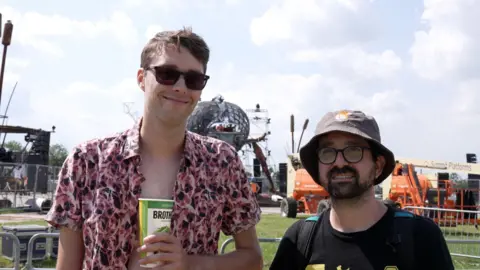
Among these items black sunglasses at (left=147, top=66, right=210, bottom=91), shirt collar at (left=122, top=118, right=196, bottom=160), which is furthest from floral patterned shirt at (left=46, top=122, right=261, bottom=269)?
black sunglasses at (left=147, top=66, right=210, bottom=91)

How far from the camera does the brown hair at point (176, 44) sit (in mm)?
2467

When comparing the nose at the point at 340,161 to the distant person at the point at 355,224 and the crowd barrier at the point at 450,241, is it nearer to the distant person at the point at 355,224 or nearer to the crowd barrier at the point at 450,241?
the distant person at the point at 355,224

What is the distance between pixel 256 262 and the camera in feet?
8.87

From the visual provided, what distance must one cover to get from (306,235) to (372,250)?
0.34 m

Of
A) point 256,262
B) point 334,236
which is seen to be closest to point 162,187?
point 256,262

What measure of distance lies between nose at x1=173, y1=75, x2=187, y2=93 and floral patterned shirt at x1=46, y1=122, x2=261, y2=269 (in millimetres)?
306

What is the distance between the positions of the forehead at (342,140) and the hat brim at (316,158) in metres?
0.03

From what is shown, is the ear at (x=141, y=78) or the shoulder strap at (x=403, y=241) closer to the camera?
the shoulder strap at (x=403, y=241)

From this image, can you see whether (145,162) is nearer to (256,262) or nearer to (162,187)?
Answer: (162,187)

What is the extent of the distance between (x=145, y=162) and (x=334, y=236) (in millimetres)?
953

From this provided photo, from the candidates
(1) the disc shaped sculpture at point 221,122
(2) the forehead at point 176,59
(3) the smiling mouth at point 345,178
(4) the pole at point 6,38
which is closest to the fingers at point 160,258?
→ (2) the forehead at point 176,59

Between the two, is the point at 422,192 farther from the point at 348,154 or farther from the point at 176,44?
the point at 176,44

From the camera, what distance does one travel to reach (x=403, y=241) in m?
2.47

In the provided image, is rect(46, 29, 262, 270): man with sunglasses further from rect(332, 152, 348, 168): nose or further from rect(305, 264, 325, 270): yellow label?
rect(332, 152, 348, 168): nose
